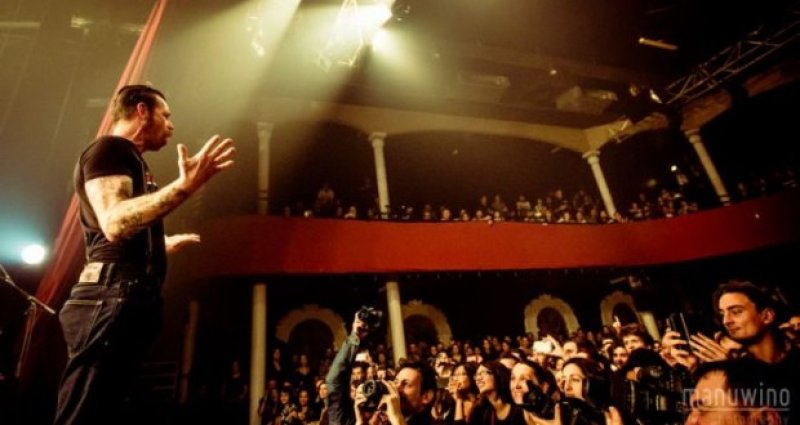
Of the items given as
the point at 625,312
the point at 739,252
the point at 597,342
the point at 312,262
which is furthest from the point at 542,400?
the point at 625,312

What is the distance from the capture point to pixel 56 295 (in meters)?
2.76

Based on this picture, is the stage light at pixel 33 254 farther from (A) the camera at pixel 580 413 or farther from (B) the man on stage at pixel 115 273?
(A) the camera at pixel 580 413

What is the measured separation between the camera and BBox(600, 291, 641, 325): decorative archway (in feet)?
39.9

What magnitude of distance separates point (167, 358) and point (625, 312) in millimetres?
12477

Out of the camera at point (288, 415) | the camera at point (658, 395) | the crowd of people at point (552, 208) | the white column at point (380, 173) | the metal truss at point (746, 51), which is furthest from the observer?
the white column at point (380, 173)

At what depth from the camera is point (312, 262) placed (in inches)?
308

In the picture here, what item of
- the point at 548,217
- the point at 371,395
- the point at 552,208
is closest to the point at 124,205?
the point at 371,395

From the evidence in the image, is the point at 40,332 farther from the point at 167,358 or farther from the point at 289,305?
the point at 289,305

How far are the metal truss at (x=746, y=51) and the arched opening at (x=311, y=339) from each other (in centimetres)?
1085

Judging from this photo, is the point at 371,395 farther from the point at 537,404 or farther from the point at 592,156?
the point at 592,156

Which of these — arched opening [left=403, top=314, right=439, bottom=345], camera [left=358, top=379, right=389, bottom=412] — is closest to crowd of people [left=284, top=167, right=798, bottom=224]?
arched opening [left=403, top=314, right=439, bottom=345]

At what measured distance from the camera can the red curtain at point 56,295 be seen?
2602mm

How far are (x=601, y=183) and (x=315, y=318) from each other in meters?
8.92

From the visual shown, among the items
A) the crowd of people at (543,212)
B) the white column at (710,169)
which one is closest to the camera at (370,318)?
the crowd of people at (543,212)
